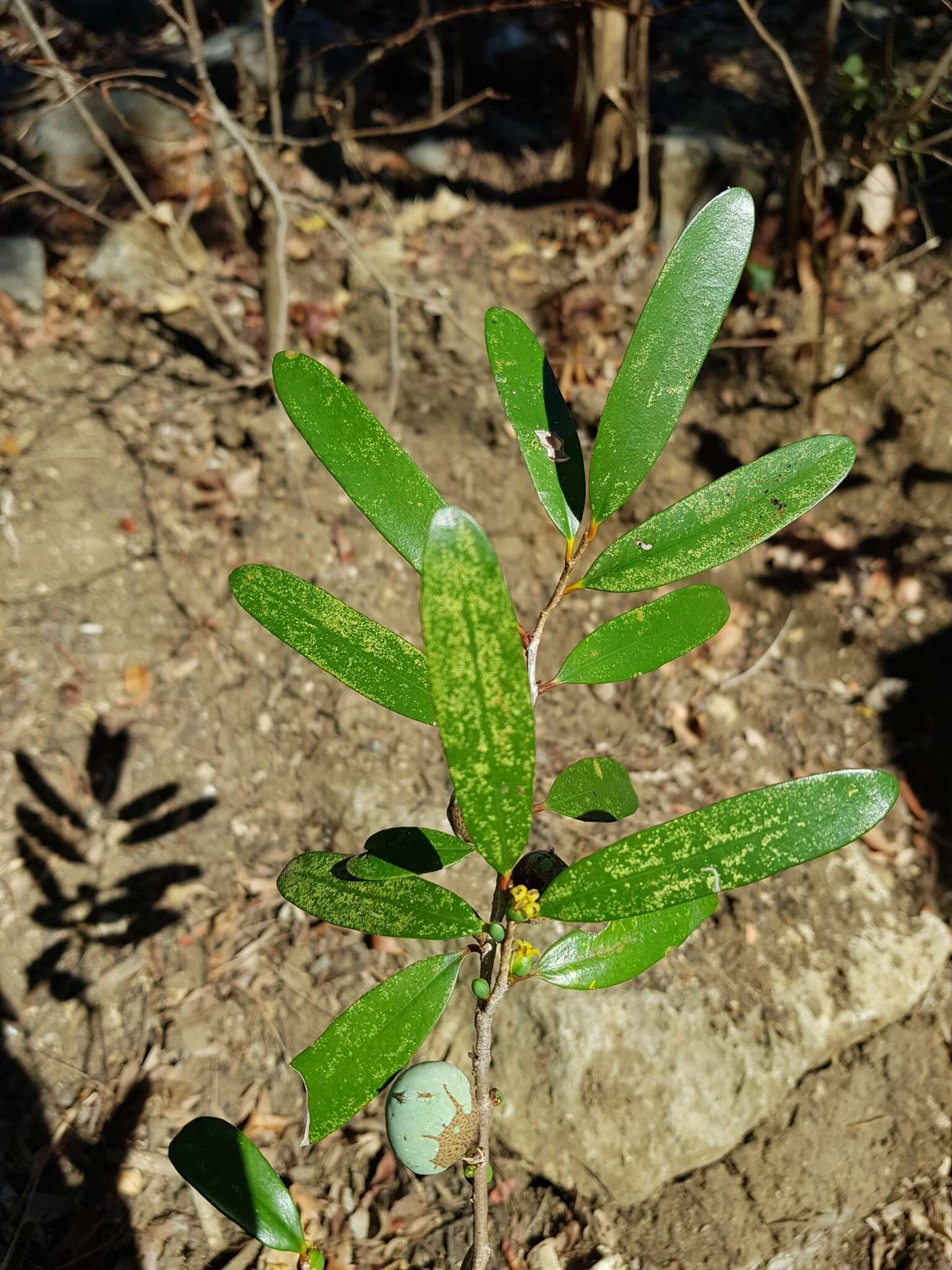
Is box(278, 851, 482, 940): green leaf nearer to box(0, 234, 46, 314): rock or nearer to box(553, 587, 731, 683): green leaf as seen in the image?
box(553, 587, 731, 683): green leaf

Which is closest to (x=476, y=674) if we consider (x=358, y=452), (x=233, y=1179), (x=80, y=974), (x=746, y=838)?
(x=746, y=838)

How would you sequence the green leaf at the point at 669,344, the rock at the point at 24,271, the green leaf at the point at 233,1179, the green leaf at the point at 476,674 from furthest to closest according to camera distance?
the rock at the point at 24,271, the green leaf at the point at 233,1179, the green leaf at the point at 669,344, the green leaf at the point at 476,674

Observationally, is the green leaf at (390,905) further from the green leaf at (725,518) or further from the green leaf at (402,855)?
the green leaf at (725,518)

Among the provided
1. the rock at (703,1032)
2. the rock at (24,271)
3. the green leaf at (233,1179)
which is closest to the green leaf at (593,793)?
the green leaf at (233,1179)

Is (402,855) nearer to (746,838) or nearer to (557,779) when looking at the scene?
(557,779)

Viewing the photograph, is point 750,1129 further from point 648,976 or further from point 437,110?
point 437,110

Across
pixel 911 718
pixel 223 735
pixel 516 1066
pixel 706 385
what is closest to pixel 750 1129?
pixel 516 1066

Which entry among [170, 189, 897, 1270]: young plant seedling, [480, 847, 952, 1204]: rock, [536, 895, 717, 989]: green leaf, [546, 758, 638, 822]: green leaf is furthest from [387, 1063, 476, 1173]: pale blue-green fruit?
[480, 847, 952, 1204]: rock
